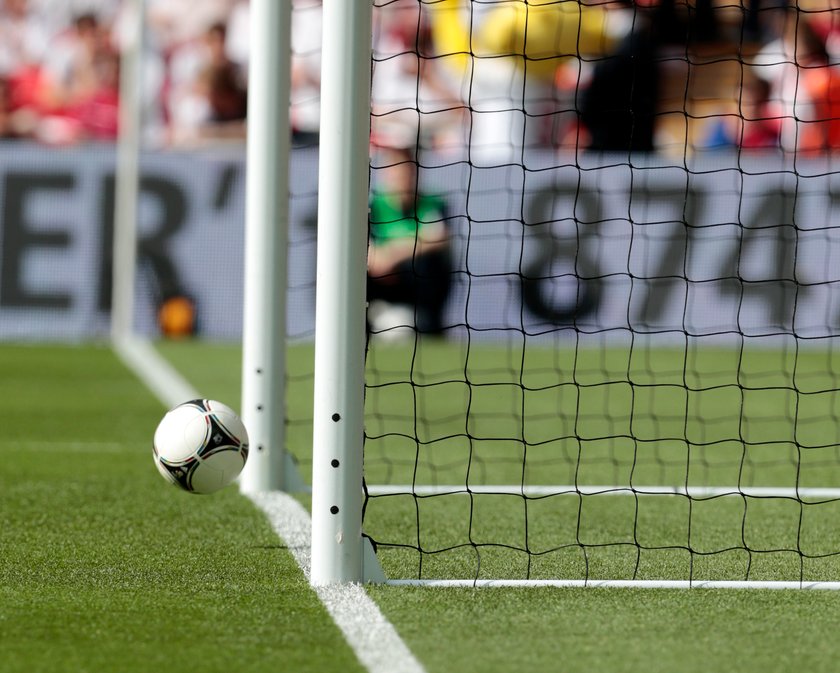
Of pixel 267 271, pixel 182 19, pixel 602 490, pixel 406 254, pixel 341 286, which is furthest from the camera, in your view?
pixel 182 19

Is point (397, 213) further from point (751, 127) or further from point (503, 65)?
point (751, 127)

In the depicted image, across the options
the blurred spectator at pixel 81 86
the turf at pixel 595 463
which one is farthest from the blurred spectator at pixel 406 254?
the blurred spectator at pixel 81 86

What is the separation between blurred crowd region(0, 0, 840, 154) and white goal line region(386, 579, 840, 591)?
34.9ft

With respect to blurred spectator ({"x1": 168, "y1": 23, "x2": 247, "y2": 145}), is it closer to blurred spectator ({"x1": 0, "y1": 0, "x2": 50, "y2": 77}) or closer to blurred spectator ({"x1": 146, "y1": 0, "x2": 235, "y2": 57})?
blurred spectator ({"x1": 146, "y1": 0, "x2": 235, "y2": 57})

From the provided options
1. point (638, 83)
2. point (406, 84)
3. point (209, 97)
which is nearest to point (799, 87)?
point (638, 83)

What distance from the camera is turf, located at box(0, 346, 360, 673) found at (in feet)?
10.8

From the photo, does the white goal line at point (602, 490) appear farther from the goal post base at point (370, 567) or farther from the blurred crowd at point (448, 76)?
the blurred crowd at point (448, 76)

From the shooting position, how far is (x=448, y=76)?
633 inches

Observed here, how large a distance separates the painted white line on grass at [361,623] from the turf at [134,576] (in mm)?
45

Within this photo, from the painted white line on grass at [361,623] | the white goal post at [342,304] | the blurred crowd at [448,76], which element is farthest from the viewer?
the blurred crowd at [448,76]

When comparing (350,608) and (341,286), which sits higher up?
(341,286)

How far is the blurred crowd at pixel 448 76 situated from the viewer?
1487 centimetres

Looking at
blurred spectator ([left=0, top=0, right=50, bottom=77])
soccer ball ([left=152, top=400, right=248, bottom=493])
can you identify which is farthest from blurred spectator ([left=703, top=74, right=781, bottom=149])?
soccer ball ([left=152, top=400, right=248, bottom=493])

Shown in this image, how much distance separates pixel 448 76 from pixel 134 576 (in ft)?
41.2
